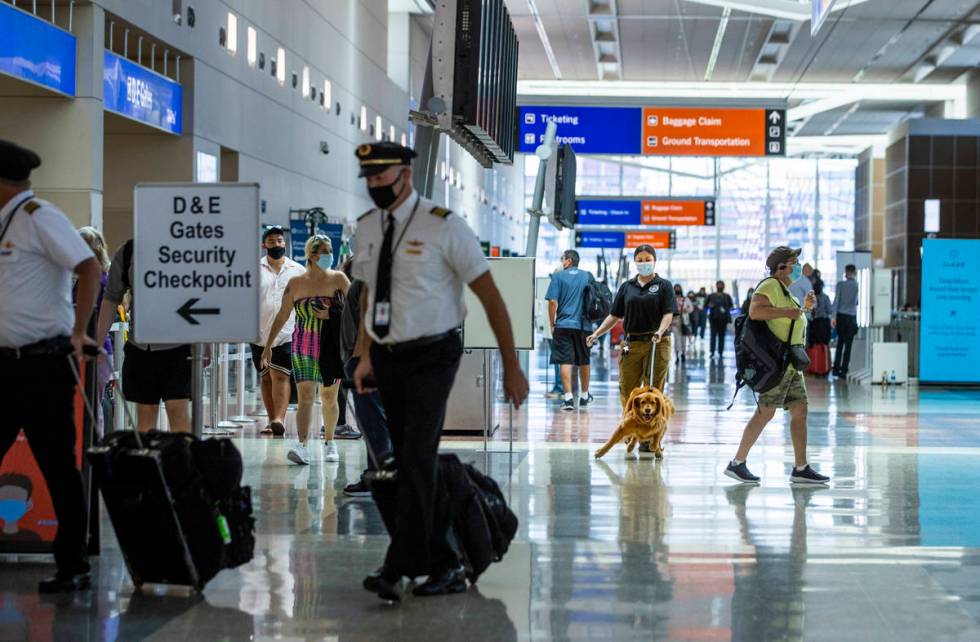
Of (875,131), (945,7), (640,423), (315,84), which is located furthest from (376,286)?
(875,131)

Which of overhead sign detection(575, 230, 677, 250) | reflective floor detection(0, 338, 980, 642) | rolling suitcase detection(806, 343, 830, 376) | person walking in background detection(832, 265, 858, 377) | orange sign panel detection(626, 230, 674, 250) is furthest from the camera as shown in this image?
orange sign panel detection(626, 230, 674, 250)

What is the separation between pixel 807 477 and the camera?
8805 mm

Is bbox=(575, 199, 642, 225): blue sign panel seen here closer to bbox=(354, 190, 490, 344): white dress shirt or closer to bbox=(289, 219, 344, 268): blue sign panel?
bbox=(289, 219, 344, 268): blue sign panel

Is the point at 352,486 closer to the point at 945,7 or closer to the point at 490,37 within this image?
the point at 490,37

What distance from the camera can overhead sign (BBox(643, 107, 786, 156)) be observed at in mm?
18750

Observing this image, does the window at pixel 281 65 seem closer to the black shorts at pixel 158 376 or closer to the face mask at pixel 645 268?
the face mask at pixel 645 268

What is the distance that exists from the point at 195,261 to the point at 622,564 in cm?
229

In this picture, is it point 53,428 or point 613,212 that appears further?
point 613,212

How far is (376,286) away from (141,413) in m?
2.52

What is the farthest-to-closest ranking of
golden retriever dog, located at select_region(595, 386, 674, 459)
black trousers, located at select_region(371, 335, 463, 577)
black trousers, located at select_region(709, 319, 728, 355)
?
black trousers, located at select_region(709, 319, 728, 355) → golden retriever dog, located at select_region(595, 386, 674, 459) → black trousers, located at select_region(371, 335, 463, 577)

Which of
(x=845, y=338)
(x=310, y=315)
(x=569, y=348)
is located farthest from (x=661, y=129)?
(x=310, y=315)

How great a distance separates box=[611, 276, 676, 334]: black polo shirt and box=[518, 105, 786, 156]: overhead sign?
792 cm

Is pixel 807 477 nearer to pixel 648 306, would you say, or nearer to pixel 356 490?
pixel 648 306

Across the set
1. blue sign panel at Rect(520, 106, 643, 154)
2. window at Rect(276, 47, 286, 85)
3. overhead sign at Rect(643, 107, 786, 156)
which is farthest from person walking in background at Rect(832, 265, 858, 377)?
window at Rect(276, 47, 286, 85)
